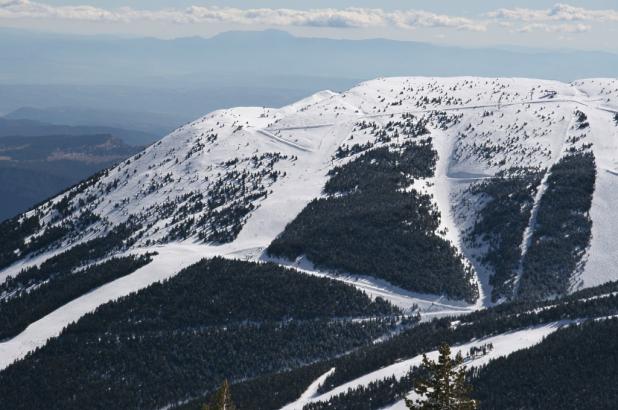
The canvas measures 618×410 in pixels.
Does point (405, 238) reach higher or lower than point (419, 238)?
lower

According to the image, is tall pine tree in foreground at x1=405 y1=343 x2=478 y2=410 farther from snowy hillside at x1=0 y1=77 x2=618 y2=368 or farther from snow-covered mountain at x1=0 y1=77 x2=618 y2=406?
snowy hillside at x1=0 y1=77 x2=618 y2=368

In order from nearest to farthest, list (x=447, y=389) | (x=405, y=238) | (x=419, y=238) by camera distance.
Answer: (x=447, y=389) < (x=419, y=238) < (x=405, y=238)

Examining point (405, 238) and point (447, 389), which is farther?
point (405, 238)

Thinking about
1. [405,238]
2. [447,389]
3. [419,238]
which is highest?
[447,389]

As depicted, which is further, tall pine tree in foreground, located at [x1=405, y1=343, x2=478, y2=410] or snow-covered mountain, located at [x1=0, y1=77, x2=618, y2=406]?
snow-covered mountain, located at [x1=0, y1=77, x2=618, y2=406]

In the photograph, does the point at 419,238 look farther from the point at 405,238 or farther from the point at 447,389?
the point at 447,389

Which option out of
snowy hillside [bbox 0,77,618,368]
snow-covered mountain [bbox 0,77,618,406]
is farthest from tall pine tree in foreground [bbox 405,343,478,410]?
snowy hillside [bbox 0,77,618,368]

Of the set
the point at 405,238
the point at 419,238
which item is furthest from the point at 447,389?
the point at 405,238

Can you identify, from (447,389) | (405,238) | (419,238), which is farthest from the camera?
(405,238)

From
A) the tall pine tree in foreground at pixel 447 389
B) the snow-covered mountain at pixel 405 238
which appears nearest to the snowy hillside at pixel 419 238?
the snow-covered mountain at pixel 405 238

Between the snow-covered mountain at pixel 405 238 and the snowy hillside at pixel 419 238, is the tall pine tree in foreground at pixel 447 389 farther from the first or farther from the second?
the snowy hillside at pixel 419 238

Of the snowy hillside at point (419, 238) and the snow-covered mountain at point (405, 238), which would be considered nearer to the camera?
the snowy hillside at point (419, 238)
